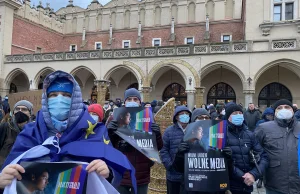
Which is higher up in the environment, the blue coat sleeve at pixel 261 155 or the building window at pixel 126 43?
the building window at pixel 126 43

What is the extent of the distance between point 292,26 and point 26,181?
2027 cm

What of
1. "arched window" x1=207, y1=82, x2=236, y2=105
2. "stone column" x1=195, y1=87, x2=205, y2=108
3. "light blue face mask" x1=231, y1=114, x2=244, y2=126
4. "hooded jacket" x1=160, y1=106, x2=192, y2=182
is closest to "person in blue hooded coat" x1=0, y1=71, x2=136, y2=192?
"hooded jacket" x1=160, y1=106, x2=192, y2=182

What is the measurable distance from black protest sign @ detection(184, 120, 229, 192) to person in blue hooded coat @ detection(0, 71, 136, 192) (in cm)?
133

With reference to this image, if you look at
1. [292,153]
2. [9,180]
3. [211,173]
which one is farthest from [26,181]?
[292,153]

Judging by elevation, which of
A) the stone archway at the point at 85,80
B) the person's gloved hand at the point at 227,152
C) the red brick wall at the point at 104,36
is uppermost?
the red brick wall at the point at 104,36

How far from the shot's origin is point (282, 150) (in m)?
3.38

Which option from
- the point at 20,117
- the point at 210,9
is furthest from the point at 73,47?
the point at 20,117

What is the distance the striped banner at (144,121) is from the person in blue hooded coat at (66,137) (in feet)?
4.81

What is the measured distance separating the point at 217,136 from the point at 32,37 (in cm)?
2825

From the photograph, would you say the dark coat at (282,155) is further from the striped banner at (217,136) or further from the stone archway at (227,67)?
the stone archway at (227,67)

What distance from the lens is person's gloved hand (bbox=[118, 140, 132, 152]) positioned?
133 inches

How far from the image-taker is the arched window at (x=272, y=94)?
19.5m

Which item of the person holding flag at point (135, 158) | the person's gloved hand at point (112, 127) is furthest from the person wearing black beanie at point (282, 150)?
the person's gloved hand at point (112, 127)

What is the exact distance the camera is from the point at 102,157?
183 cm
